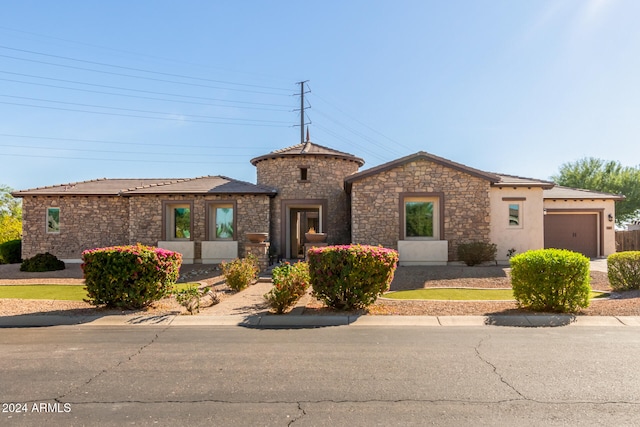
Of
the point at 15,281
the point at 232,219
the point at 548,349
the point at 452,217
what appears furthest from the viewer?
the point at 232,219

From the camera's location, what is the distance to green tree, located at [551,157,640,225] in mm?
35844

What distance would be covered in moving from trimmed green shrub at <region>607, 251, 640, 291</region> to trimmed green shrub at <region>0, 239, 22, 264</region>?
27171mm

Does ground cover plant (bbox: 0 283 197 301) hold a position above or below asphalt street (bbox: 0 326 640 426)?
below

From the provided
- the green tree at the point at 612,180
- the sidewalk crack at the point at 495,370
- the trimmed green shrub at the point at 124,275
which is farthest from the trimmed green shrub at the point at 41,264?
the green tree at the point at 612,180

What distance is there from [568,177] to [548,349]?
3971 centimetres

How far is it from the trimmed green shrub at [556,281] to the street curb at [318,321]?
0.38 m

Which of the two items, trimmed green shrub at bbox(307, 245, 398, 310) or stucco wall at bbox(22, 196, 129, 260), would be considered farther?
stucco wall at bbox(22, 196, 129, 260)

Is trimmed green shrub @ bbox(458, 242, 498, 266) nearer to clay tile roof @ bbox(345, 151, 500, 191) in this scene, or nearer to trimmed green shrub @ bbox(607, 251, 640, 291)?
clay tile roof @ bbox(345, 151, 500, 191)

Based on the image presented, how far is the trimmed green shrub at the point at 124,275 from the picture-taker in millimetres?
9539

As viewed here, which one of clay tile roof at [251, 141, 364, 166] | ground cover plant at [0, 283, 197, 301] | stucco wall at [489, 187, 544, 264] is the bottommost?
ground cover plant at [0, 283, 197, 301]

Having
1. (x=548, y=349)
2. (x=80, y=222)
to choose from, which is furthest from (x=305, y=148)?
(x=548, y=349)

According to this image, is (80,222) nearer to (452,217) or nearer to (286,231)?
(286,231)

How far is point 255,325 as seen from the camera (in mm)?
8547

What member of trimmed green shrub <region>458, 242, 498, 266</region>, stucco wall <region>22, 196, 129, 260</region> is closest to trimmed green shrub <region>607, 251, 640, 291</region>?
trimmed green shrub <region>458, 242, 498, 266</region>
